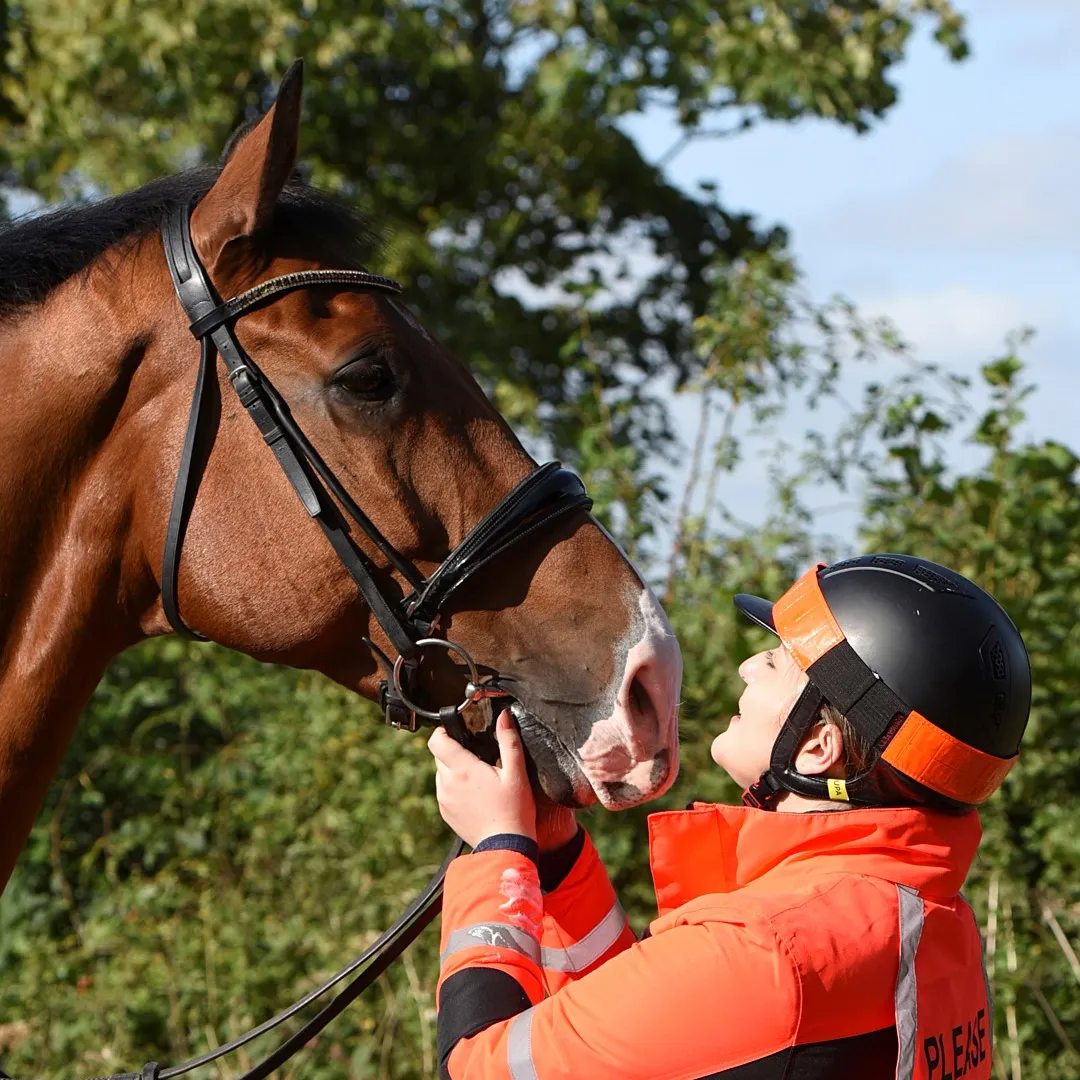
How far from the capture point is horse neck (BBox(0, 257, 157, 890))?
2238mm

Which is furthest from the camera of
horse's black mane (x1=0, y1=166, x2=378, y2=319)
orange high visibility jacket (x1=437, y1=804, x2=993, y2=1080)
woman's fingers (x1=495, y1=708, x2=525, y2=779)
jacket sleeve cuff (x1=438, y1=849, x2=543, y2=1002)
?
A: horse's black mane (x1=0, y1=166, x2=378, y2=319)

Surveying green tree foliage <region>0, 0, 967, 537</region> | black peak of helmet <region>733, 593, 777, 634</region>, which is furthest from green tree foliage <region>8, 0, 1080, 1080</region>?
black peak of helmet <region>733, 593, 777, 634</region>

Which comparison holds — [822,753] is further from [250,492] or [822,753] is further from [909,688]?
[250,492]

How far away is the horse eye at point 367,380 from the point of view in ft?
7.24

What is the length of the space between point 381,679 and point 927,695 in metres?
0.92

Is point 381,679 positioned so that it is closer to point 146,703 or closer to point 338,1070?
point 338,1070

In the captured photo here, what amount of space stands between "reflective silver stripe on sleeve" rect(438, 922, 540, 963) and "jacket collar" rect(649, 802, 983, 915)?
273 mm

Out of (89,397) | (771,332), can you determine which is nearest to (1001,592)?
(771,332)

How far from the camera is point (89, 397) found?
7.38 feet

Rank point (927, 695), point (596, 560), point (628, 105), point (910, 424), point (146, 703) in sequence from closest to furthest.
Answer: point (927, 695) < point (596, 560) < point (910, 424) < point (146, 703) < point (628, 105)

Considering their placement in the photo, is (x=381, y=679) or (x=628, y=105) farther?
(x=628, y=105)

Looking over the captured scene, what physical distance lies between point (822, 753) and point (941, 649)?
23 cm

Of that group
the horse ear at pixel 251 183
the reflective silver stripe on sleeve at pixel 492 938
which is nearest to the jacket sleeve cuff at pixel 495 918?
the reflective silver stripe on sleeve at pixel 492 938

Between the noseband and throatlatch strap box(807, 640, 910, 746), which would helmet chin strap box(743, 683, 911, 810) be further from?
the noseband
